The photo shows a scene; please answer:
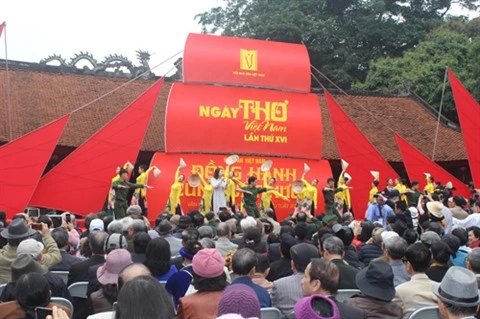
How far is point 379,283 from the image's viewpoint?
3.88 metres

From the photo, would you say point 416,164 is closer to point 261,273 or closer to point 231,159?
point 231,159

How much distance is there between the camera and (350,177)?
1537 centimetres

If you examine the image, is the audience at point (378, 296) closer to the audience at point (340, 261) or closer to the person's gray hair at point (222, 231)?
the audience at point (340, 261)

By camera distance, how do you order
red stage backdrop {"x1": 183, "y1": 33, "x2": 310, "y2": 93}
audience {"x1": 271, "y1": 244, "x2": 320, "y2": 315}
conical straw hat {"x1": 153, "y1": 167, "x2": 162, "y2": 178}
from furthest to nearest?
red stage backdrop {"x1": 183, "y1": 33, "x2": 310, "y2": 93} < conical straw hat {"x1": 153, "y1": 167, "x2": 162, "y2": 178} < audience {"x1": 271, "y1": 244, "x2": 320, "y2": 315}

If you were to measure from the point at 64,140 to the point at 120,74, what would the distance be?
4758mm

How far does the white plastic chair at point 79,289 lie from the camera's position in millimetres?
4746

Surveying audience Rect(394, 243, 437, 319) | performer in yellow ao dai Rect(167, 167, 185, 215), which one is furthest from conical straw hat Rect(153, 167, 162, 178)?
audience Rect(394, 243, 437, 319)

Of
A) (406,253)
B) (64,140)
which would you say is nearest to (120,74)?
(64,140)

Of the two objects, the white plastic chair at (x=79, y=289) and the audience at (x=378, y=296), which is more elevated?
the audience at (x=378, y=296)

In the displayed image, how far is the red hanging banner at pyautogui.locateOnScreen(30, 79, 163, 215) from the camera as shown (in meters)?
11.9

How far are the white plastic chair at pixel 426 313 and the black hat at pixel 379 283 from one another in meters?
0.19

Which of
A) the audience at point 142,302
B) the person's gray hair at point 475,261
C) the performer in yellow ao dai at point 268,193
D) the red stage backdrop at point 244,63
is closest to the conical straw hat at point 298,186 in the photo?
the performer in yellow ao dai at point 268,193

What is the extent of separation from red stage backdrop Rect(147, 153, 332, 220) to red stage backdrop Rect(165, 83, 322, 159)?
195 mm

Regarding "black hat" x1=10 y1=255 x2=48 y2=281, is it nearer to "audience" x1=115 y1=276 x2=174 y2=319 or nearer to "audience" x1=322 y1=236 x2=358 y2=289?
"audience" x1=115 y1=276 x2=174 y2=319
